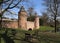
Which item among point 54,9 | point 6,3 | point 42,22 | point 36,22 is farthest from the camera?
point 42,22

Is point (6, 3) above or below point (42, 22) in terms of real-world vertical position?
above

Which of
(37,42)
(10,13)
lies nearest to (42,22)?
(10,13)

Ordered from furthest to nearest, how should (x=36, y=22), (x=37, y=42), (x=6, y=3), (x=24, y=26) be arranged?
(x=36, y=22)
(x=24, y=26)
(x=6, y=3)
(x=37, y=42)

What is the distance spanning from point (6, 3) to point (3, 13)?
56.9 inches

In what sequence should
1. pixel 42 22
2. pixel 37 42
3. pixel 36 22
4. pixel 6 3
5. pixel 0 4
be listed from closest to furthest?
pixel 37 42
pixel 0 4
pixel 6 3
pixel 36 22
pixel 42 22

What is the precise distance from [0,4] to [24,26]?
1150 inches

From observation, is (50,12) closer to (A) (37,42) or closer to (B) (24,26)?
(B) (24,26)

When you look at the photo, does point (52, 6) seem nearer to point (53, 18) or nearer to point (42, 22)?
point (53, 18)

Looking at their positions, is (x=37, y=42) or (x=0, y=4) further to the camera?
(x=0, y=4)

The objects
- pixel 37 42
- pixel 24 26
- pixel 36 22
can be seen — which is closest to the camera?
pixel 37 42

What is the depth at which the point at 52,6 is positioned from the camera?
43.6 m

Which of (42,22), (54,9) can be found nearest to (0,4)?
(54,9)

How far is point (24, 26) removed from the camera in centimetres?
5103

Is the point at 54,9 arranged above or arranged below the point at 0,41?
above
